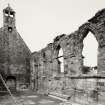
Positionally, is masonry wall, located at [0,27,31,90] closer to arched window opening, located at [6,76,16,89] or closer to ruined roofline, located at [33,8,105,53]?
arched window opening, located at [6,76,16,89]

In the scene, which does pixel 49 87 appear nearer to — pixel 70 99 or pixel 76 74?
pixel 70 99

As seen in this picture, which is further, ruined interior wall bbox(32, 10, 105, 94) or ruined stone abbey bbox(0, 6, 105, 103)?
ruined stone abbey bbox(0, 6, 105, 103)

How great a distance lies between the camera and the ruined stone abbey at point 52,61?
7605 mm

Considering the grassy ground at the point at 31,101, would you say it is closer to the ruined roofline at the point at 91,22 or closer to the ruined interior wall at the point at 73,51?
the ruined interior wall at the point at 73,51

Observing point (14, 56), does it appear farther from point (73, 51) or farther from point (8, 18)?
point (73, 51)

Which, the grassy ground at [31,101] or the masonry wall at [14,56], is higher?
the masonry wall at [14,56]

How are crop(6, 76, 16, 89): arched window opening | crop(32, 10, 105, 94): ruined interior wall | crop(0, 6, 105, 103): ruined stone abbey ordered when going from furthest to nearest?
crop(6, 76, 16, 89): arched window opening → crop(0, 6, 105, 103): ruined stone abbey → crop(32, 10, 105, 94): ruined interior wall

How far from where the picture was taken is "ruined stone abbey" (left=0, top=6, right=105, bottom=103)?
25.0ft

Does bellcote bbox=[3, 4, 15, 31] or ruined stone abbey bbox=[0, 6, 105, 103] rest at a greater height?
bellcote bbox=[3, 4, 15, 31]

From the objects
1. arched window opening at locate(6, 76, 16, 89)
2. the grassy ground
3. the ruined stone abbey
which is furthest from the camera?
arched window opening at locate(6, 76, 16, 89)

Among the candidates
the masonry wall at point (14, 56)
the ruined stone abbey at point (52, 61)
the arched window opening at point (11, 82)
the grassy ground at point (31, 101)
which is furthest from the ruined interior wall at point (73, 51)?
the arched window opening at point (11, 82)

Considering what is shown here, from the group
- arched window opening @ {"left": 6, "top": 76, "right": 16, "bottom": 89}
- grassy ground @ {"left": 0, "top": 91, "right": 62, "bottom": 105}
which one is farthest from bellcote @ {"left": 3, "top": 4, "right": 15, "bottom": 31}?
grassy ground @ {"left": 0, "top": 91, "right": 62, "bottom": 105}

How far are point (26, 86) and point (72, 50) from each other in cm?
1030

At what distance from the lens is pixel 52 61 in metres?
12.2
